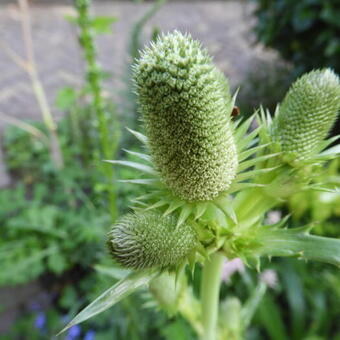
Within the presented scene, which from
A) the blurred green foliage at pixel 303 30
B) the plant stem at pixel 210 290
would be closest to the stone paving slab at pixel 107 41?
the blurred green foliage at pixel 303 30

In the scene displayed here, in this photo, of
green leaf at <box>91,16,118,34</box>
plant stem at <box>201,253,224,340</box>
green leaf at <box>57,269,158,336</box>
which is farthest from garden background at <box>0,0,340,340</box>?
green leaf at <box>57,269,158,336</box>

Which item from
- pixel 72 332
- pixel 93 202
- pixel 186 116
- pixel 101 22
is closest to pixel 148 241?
pixel 186 116

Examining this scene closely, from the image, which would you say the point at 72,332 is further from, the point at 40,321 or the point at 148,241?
the point at 148,241

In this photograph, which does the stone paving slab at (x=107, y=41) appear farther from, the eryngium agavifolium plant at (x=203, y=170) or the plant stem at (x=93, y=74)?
the eryngium agavifolium plant at (x=203, y=170)

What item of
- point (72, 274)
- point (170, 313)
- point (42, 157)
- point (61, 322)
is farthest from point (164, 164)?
point (42, 157)

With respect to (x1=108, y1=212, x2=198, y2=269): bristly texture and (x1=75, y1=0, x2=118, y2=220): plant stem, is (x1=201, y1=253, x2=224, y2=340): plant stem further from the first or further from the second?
(x1=75, y1=0, x2=118, y2=220): plant stem

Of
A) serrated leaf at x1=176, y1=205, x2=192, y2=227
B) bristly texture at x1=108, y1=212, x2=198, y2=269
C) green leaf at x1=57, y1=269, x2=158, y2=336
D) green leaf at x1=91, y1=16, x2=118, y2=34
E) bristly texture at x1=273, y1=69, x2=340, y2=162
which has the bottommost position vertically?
green leaf at x1=57, y1=269, x2=158, y2=336

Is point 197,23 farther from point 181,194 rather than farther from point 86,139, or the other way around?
point 181,194
